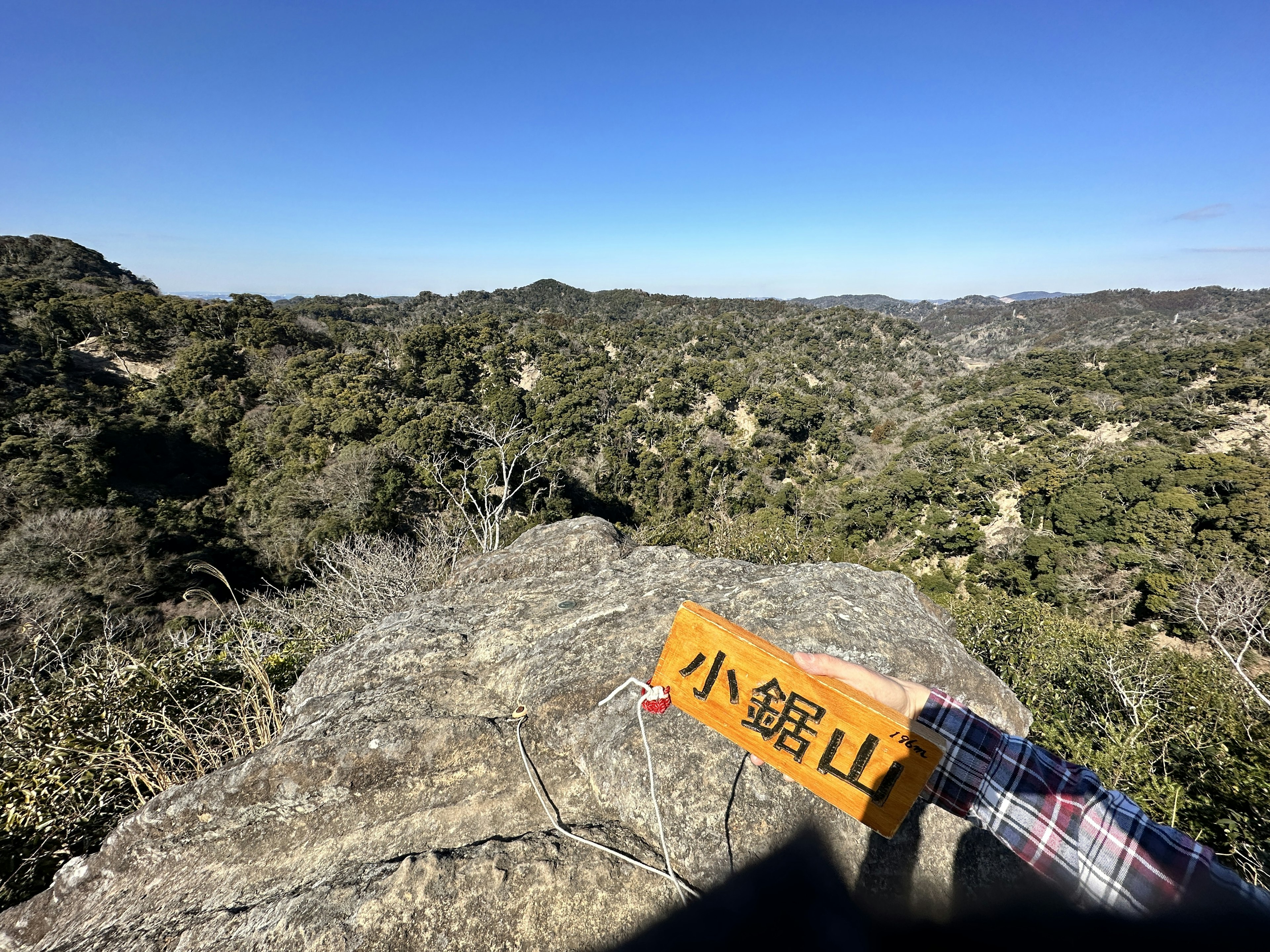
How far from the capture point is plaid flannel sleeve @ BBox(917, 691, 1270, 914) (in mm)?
1470

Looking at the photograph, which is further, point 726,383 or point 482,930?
point 726,383

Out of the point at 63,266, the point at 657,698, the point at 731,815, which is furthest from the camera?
the point at 63,266

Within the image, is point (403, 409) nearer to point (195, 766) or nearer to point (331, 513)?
point (331, 513)

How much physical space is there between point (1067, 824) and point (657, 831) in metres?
1.86

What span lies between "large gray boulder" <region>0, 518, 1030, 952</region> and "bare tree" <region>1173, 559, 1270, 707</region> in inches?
468

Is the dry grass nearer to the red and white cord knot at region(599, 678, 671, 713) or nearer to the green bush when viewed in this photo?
the red and white cord knot at region(599, 678, 671, 713)

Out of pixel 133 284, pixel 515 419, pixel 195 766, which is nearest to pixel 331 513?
pixel 515 419

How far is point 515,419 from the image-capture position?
22906 millimetres

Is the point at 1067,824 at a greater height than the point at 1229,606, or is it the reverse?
the point at 1067,824

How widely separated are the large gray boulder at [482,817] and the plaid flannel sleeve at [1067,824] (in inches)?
36.3

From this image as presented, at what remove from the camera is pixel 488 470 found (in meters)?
20.7

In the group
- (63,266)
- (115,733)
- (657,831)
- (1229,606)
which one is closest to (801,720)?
(657,831)

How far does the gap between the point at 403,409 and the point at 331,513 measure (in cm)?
938

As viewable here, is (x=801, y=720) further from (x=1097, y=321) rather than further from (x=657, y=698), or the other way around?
(x=1097, y=321)
